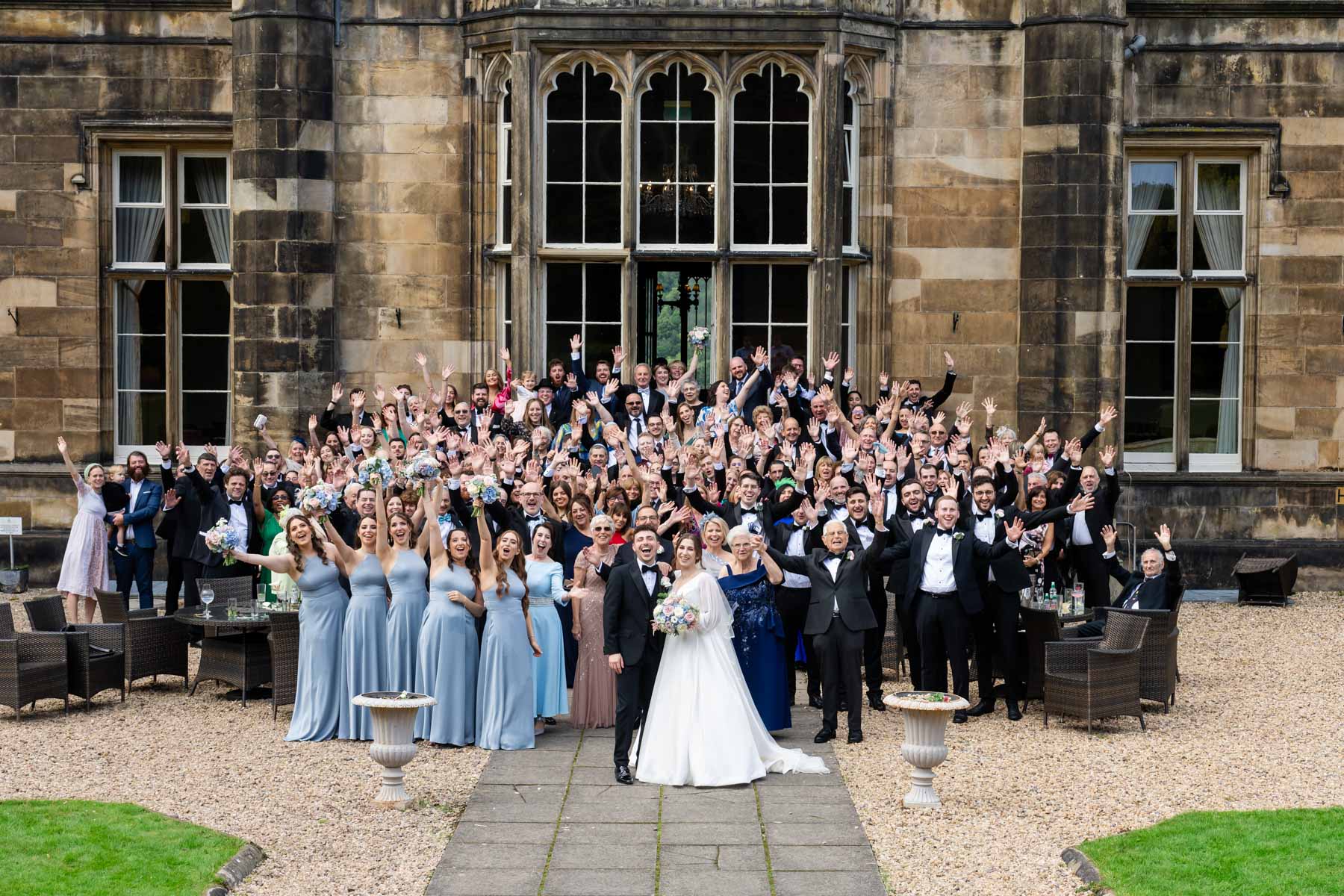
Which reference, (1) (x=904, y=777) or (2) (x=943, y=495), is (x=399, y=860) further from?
(2) (x=943, y=495)

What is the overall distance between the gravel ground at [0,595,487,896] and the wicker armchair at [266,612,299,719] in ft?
0.76

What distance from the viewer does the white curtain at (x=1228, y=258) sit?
66.6 feet

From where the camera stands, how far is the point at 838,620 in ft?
42.3

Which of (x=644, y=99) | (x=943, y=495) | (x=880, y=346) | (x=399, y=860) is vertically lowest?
(x=399, y=860)

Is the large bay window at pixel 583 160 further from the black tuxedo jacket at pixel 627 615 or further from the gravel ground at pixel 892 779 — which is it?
the black tuxedo jacket at pixel 627 615

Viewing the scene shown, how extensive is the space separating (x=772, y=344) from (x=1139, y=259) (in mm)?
4783

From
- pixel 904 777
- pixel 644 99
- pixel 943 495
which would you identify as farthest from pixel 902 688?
pixel 644 99

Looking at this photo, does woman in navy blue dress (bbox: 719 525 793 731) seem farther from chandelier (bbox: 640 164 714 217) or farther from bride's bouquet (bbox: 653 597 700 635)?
chandelier (bbox: 640 164 714 217)

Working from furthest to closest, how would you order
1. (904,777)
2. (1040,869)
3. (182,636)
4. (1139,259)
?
(1139,259) < (182,636) < (904,777) < (1040,869)

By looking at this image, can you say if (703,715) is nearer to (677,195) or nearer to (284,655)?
(284,655)

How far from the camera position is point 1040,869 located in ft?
31.8

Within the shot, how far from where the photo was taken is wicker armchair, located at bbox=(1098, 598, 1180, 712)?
13.4 metres

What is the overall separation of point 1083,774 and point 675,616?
2993 mm

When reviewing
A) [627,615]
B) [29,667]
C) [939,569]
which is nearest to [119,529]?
[29,667]
